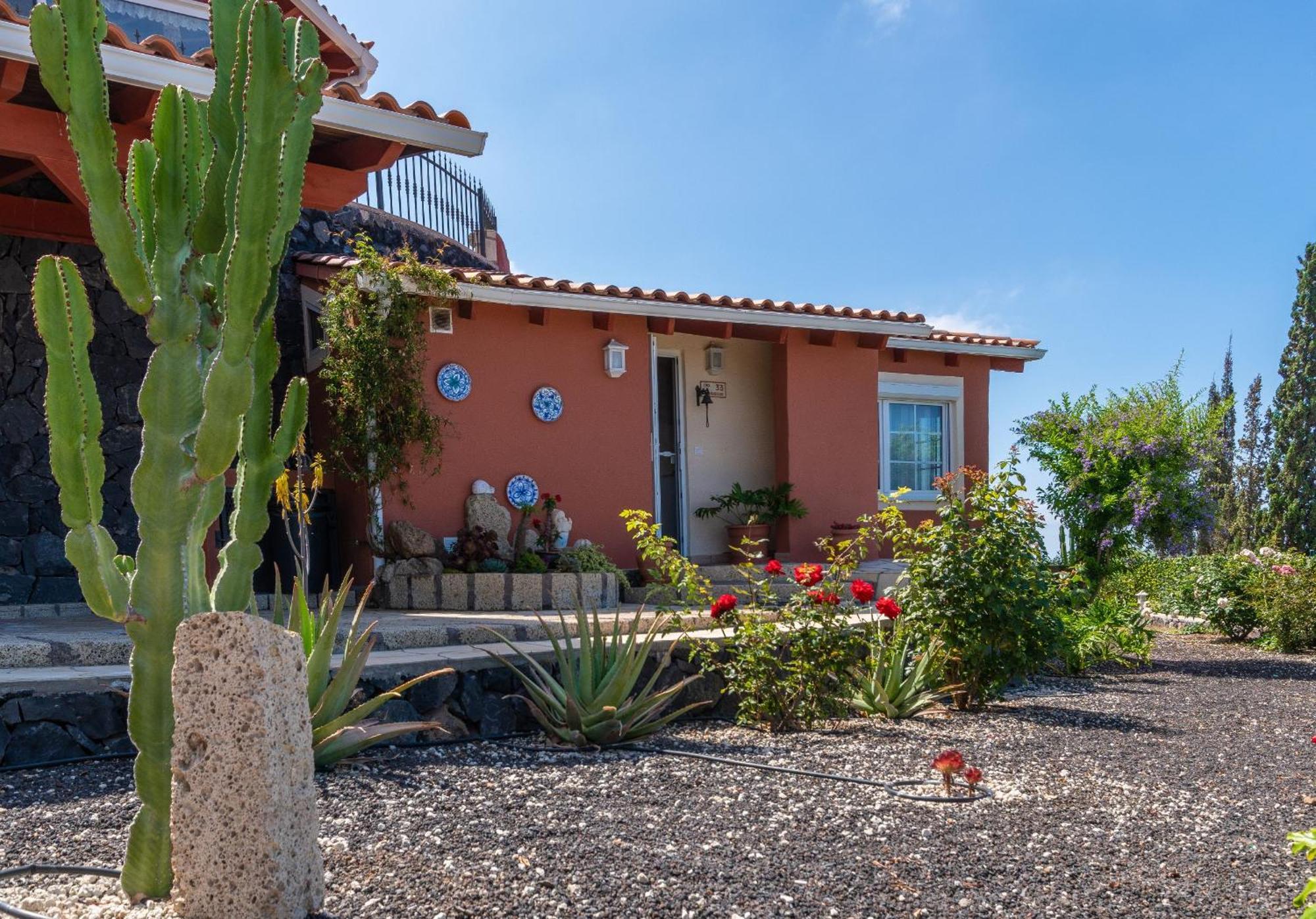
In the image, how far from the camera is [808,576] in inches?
230

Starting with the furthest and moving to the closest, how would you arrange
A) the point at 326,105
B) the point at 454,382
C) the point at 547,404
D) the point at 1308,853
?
the point at 547,404 → the point at 454,382 → the point at 326,105 → the point at 1308,853

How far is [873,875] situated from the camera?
3305 mm

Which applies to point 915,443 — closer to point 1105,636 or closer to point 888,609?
point 1105,636

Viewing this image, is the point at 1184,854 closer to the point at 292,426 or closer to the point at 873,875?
the point at 873,875

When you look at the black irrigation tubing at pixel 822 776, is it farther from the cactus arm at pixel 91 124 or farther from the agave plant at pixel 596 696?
the cactus arm at pixel 91 124

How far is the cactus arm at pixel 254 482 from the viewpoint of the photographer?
3.04 metres

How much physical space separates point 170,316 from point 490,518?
6822 millimetres

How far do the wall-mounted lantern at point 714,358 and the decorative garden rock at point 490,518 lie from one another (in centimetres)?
322

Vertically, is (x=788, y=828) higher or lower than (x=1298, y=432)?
lower

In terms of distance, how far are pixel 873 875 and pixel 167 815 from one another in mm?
→ 1998

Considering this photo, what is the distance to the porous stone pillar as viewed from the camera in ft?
8.94

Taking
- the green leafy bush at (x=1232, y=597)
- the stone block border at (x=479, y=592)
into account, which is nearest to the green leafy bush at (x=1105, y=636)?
the green leafy bush at (x=1232, y=597)

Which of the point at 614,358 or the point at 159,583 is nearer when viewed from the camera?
the point at 159,583

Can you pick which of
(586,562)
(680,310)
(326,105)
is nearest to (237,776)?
(326,105)
